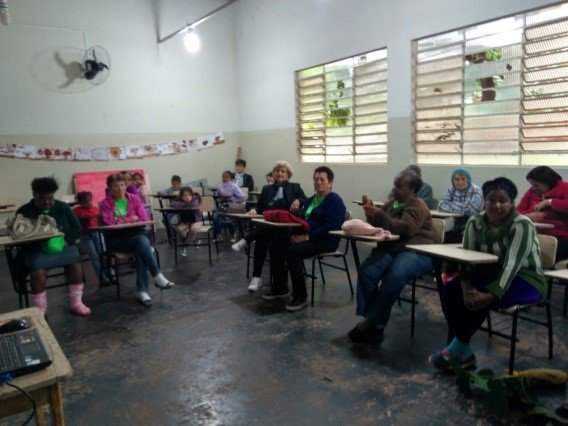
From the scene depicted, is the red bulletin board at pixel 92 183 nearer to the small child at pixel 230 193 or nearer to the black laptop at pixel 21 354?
the small child at pixel 230 193

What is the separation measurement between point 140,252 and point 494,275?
305 centimetres

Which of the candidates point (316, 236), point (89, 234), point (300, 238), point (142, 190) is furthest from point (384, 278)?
point (142, 190)

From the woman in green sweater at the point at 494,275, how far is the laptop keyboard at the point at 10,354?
215cm

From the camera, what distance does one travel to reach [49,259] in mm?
3711

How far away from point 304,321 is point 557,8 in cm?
390

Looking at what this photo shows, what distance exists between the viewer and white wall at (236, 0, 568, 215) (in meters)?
5.34

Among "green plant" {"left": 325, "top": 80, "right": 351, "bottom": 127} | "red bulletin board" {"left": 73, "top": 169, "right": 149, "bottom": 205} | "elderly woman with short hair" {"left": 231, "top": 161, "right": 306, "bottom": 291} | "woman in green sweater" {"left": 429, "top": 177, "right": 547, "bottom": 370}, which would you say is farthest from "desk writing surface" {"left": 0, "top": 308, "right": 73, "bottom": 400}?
"red bulletin board" {"left": 73, "top": 169, "right": 149, "bottom": 205}

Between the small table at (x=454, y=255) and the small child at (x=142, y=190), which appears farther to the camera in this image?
the small child at (x=142, y=190)

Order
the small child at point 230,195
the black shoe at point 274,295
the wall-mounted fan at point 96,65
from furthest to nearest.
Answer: the wall-mounted fan at point 96,65, the small child at point 230,195, the black shoe at point 274,295

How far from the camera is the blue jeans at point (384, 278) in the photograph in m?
3.07

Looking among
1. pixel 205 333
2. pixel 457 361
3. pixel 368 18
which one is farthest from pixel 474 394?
pixel 368 18

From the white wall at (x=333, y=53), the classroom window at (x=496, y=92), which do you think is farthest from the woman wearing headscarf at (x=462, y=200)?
the classroom window at (x=496, y=92)

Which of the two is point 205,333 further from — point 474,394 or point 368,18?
point 368,18

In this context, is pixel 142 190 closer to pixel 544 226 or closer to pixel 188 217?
pixel 188 217
